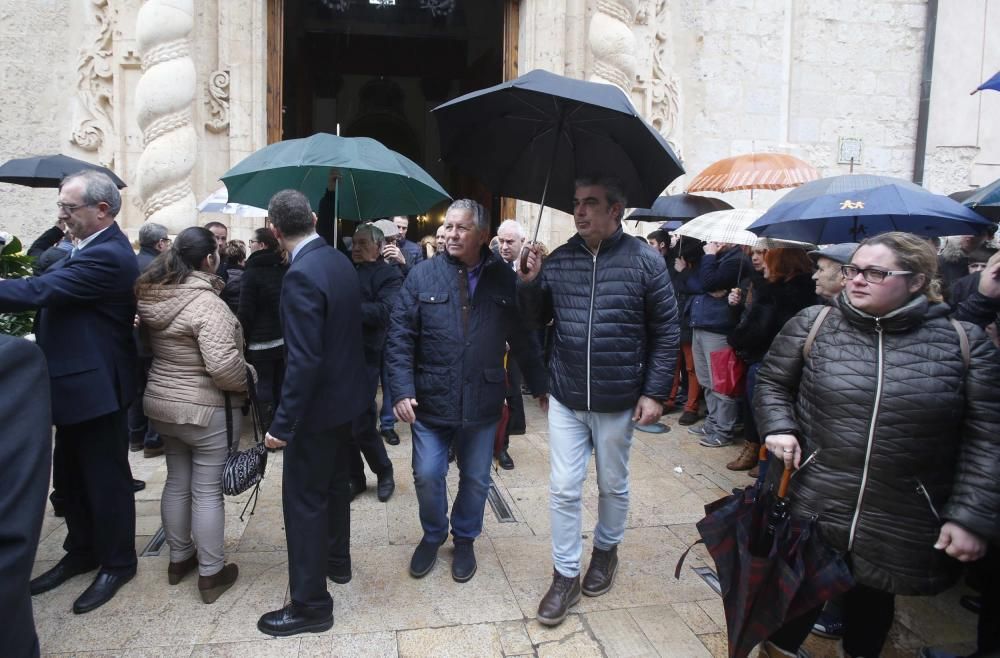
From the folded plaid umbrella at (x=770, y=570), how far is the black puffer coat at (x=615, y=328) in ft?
2.58

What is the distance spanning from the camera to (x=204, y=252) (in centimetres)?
326

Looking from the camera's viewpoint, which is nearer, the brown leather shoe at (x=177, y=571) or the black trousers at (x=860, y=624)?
the black trousers at (x=860, y=624)

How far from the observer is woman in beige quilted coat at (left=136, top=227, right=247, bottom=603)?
123 inches

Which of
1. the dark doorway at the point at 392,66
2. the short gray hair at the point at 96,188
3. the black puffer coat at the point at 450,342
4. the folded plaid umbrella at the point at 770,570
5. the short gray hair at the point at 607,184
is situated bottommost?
the folded plaid umbrella at the point at 770,570

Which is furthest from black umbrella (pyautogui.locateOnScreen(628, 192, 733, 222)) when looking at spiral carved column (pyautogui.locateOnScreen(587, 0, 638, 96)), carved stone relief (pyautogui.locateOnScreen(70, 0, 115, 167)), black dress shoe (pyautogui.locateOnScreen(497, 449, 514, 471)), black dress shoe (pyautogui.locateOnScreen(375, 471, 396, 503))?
carved stone relief (pyautogui.locateOnScreen(70, 0, 115, 167))

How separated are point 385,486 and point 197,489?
58.1 inches

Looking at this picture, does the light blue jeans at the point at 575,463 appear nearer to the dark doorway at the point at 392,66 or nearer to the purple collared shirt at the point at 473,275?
the purple collared shirt at the point at 473,275

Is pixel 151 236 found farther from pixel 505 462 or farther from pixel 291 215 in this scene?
pixel 505 462

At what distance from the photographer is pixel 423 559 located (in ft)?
11.6

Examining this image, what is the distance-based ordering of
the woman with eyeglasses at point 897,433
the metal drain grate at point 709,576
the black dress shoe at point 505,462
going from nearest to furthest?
the woman with eyeglasses at point 897,433, the metal drain grate at point 709,576, the black dress shoe at point 505,462

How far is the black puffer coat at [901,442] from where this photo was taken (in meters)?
2.27

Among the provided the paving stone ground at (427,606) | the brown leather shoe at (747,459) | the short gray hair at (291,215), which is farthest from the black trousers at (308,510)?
the brown leather shoe at (747,459)

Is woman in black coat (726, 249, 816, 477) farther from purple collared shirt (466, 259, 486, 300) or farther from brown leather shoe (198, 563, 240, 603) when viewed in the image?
brown leather shoe (198, 563, 240, 603)

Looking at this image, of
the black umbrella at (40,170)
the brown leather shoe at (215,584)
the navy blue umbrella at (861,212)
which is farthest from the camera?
the black umbrella at (40,170)
